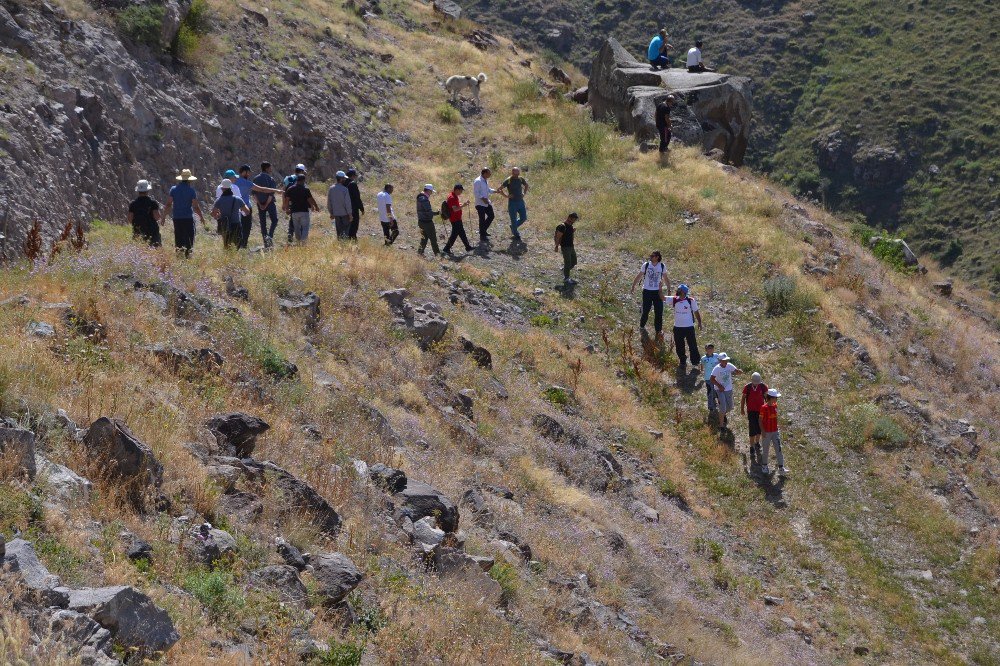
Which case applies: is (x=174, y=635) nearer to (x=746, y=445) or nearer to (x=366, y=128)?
(x=746, y=445)

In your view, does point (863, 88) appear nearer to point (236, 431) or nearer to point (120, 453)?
point (236, 431)

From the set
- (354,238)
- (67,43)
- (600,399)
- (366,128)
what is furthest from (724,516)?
(366,128)

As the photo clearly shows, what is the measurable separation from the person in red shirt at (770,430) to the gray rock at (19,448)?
31.9 ft

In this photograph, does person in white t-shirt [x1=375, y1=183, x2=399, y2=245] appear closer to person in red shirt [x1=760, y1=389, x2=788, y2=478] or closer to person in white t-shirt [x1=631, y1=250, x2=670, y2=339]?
person in white t-shirt [x1=631, y1=250, x2=670, y2=339]

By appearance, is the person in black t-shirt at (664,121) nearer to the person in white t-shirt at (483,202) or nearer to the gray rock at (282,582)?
the person in white t-shirt at (483,202)

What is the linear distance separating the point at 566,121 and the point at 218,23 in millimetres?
10449

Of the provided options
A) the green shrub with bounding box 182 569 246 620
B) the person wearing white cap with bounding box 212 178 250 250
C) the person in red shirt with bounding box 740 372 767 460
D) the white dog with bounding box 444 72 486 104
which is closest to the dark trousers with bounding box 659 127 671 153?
the white dog with bounding box 444 72 486 104

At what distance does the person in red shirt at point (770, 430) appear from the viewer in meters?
12.3

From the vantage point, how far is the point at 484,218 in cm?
1852

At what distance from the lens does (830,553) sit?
36.7ft

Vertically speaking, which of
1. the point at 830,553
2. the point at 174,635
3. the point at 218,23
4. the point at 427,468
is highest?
the point at 218,23

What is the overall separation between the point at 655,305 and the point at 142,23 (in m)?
12.5

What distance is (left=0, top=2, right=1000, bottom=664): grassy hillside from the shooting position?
18.1 ft

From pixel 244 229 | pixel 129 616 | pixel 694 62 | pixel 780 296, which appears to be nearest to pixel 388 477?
pixel 129 616
